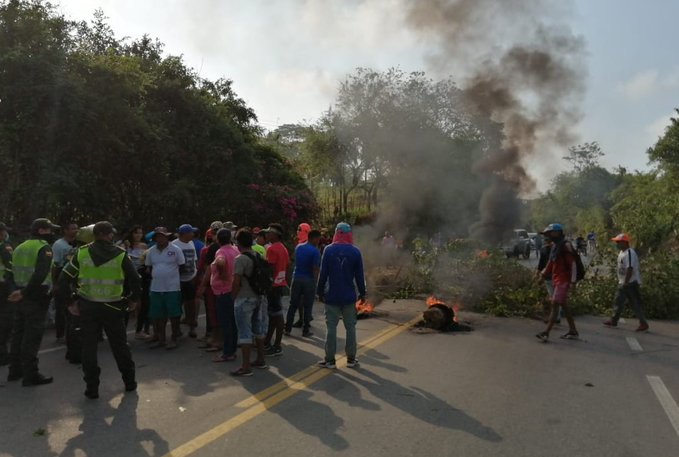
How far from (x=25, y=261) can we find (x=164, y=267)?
6.19ft

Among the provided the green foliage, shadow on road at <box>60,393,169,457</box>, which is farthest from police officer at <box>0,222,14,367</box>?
the green foliage

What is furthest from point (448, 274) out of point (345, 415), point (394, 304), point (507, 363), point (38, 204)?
point (38, 204)

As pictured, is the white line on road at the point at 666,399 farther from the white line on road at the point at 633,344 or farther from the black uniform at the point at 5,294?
the black uniform at the point at 5,294

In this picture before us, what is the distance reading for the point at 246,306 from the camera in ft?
20.7

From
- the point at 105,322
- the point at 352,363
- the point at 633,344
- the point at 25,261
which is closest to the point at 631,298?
the point at 633,344

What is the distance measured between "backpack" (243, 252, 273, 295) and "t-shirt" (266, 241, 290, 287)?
1279mm

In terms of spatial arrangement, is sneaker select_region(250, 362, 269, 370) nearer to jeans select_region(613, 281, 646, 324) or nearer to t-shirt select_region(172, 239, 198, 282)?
t-shirt select_region(172, 239, 198, 282)

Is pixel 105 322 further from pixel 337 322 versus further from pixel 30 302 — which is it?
pixel 337 322

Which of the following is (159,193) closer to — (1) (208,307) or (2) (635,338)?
(1) (208,307)

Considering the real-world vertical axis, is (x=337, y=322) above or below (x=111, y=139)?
below

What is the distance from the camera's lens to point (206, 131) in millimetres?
16328

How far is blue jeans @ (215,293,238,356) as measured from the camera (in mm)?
6914

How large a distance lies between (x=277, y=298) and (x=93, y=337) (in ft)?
8.05

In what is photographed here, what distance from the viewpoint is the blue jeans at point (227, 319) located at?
22.7ft
